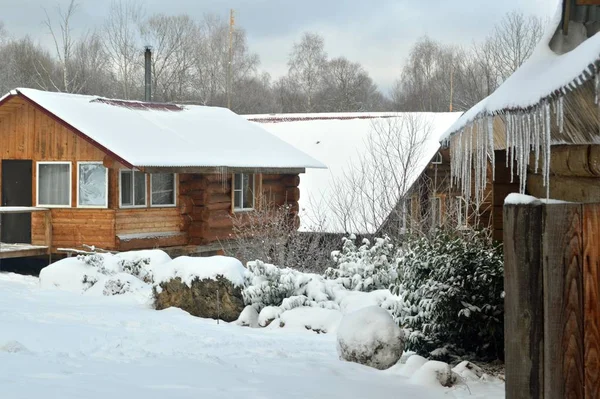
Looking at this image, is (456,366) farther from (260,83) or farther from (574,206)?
(260,83)

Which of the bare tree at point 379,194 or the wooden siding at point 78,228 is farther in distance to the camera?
the bare tree at point 379,194

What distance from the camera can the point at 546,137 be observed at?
4359 millimetres

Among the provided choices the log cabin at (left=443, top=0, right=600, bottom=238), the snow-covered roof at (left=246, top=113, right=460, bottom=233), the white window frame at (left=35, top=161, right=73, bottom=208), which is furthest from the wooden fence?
the snow-covered roof at (left=246, top=113, right=460, bottom=233)

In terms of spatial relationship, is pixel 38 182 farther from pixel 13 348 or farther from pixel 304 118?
pixel 304 118

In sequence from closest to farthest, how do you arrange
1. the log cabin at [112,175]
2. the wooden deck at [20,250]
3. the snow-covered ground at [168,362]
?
the snow-covered ground at [168,362]
the wooden deck at [20,250]
the log cabin at [112,175]

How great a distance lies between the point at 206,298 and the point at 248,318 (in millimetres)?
966

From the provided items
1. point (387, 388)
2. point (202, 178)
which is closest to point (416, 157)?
point (202, 178)

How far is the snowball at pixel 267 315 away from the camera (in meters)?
13.5

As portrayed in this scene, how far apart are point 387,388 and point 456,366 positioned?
3.71 feet

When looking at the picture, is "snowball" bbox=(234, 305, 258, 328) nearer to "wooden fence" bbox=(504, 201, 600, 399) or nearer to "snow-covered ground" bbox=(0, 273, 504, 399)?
"snow-covered ground" bbox=(0, 273, 504, 399)

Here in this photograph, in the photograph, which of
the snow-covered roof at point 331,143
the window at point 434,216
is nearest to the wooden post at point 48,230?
the snow-covered roof at point 331,143

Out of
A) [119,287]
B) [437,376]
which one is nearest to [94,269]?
[119,287]

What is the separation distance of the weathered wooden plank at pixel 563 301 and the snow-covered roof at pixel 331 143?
2259 cm

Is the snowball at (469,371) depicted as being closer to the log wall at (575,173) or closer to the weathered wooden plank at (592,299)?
the log wall at (575,173)
